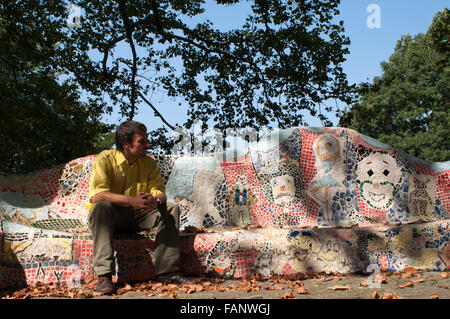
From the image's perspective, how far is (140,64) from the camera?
1116 cm

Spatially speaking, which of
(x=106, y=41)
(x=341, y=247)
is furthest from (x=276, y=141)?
(x=106, y=41)

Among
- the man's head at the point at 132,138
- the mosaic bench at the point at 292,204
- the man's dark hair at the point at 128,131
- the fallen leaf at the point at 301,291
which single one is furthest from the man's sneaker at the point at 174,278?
the man's dark hair at the point at 128,131

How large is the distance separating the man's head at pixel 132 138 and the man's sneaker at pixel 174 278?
102 cm

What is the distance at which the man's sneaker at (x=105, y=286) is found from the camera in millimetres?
3164

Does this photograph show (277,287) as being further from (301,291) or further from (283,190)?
(283,190)

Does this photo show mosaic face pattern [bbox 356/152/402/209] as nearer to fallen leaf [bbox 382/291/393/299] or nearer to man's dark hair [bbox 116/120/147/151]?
fallen leaf [bbox 382/291/393/299]

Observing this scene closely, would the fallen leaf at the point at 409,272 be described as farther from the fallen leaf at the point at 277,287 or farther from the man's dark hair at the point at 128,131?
the man's dark hair at the point at 128,131

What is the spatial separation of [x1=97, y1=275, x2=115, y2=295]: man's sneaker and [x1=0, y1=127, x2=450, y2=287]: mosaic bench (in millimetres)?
918

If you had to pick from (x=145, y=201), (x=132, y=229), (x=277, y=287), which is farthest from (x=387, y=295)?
(x=132, y=229)

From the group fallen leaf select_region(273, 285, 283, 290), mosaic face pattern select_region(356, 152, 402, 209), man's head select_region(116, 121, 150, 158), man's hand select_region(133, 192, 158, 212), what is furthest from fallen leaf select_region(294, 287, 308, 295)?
mosaic face pattern select_region(356, 152, 402, 209)

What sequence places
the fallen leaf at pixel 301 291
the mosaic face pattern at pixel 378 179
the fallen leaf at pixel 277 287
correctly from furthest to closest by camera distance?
the mosaic face pattern at pixel 378 179
the fallen leaf at pixel 277 287
the fallen leaf at pixel 301 291

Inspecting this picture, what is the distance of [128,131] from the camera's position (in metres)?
3.74

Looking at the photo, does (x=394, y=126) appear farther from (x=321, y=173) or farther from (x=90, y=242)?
(x=90, y=242)

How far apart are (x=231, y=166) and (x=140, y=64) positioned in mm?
6781
